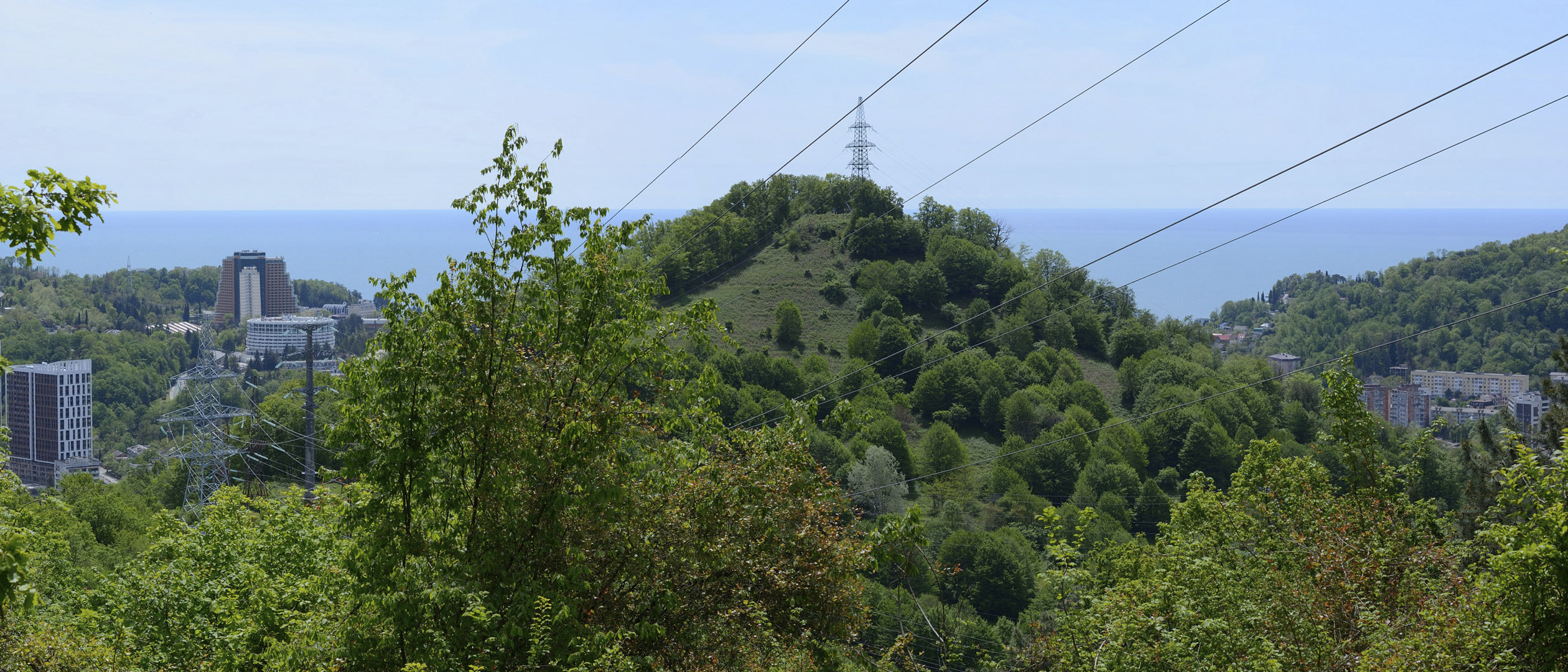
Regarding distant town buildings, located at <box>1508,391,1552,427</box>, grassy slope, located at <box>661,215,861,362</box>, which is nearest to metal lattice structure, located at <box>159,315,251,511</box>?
grassy slope, located at <box>661,215,861,362</box>

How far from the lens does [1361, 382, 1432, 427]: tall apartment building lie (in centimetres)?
12204

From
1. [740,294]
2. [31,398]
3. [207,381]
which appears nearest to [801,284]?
[740,294]

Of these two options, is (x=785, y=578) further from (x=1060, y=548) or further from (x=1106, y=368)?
(x=1106, y=368)

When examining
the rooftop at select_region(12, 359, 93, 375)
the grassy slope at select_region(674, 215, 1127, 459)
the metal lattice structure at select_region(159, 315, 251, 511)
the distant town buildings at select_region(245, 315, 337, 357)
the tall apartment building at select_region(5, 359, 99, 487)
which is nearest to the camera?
the metal lattice structure at select_region(159, 315, 251, 511)

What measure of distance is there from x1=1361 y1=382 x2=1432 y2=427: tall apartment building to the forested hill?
7.47m

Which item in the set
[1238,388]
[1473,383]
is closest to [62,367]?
[1238,388]

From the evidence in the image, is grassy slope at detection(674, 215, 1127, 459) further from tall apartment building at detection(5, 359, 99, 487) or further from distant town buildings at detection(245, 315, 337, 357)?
distant town buildings at detection(245, 315, 337, 357)

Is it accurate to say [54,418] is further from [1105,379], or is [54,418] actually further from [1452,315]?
[1452,315]

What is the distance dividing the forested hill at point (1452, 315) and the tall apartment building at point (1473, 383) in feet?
6.81

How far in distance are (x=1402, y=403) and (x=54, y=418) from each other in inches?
6741

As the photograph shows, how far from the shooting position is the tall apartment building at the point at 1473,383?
385ft

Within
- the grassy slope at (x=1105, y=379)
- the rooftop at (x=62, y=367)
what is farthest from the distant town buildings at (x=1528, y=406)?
the rooftop at (x=62, y=367)

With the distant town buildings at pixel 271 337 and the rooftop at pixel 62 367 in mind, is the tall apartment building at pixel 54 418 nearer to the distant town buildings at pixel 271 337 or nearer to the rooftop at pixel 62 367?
the rooftop at pixel 62 367

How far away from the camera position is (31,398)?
414 ft
